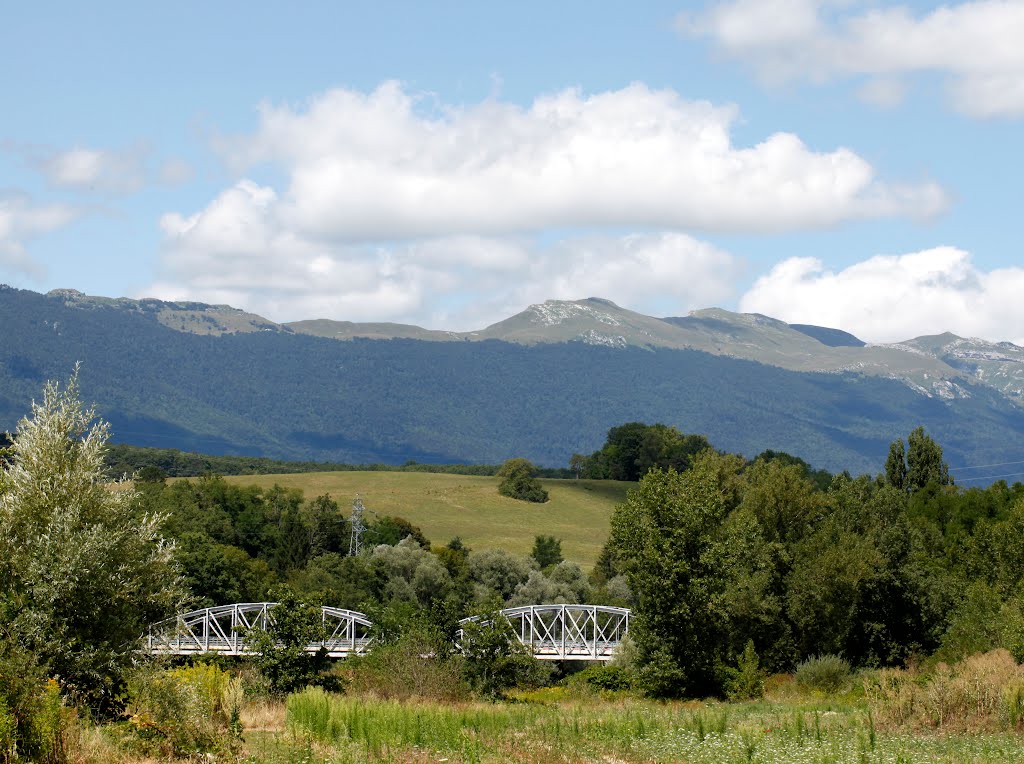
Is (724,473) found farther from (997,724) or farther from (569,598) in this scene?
(997,724)

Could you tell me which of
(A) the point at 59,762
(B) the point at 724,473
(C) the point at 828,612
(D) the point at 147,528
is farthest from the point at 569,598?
(A) the point at 59,762

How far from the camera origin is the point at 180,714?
19.7m

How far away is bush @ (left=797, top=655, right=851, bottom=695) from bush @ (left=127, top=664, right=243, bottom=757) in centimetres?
3234

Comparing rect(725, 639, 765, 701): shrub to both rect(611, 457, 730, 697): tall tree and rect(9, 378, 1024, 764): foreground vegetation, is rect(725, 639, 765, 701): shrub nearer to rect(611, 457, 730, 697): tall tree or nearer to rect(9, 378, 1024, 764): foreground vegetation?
rect(9, 378, 1024, 764): foreground vegetation

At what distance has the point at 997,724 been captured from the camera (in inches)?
977

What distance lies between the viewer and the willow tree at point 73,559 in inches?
869

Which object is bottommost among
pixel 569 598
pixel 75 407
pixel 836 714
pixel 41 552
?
pixel 569 598

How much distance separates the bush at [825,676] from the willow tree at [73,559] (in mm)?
30728

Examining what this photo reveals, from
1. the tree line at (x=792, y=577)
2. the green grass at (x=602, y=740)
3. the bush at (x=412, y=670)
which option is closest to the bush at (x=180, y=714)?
the green grass at (x=602, y=740)

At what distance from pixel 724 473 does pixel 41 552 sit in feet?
218

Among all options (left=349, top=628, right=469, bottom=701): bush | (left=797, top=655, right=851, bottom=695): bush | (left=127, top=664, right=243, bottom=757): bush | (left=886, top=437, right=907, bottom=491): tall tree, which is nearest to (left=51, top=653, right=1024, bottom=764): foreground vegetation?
(left=127, top=664, right=243, bottom=757): bush

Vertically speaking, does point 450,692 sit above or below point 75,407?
below

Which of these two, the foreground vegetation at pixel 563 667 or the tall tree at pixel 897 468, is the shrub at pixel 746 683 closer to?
the foreground vegetation at pixel 563 667

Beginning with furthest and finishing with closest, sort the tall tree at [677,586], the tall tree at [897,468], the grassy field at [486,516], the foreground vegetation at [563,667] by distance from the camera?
1. the grassy field at [486,516]
2. the tall tree at [897,468]
3. the tall tree at [677,586]
4. the foreground vegetation at [563,667]
